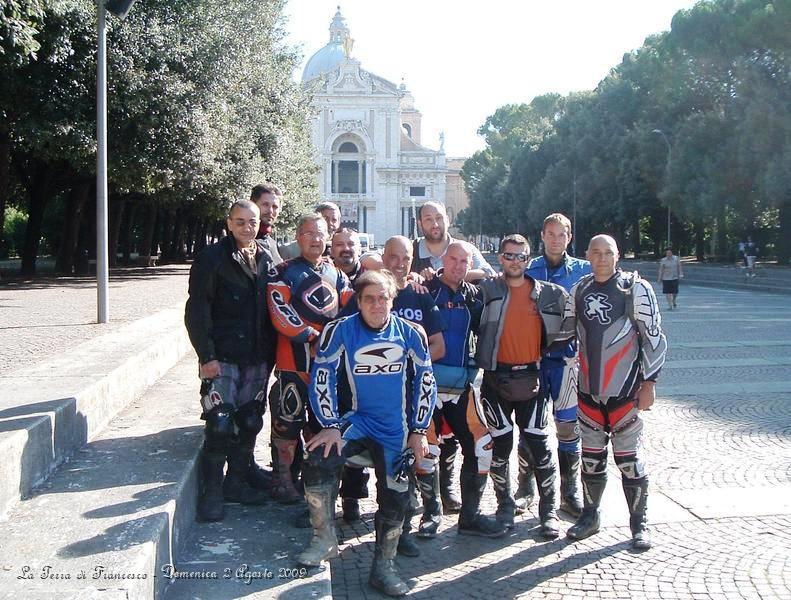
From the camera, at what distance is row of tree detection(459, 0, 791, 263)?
107 ft

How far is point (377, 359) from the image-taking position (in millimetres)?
4262

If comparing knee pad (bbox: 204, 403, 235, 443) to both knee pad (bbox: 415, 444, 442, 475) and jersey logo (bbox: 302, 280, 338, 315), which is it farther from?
knee pad (bbox: 415, 444, 442, 475)

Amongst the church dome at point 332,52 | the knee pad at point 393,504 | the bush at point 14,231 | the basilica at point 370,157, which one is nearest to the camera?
the knee pad at point 393,504

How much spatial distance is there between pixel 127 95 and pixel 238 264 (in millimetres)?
13159

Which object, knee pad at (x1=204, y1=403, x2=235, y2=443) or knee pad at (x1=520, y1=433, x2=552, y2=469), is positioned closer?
knee pad at (x1=204, y1=403, x2=235, y2=443)

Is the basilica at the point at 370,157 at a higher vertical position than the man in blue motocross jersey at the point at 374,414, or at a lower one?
higher

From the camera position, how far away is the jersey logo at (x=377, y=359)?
14.0ft

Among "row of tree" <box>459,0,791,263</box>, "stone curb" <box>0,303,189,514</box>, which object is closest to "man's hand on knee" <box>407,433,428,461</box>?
"stone curb" <box>0,303,189,514</box>

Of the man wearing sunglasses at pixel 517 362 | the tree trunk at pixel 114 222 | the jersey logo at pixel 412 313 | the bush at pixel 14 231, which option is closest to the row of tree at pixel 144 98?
the tree trunk at pixel 114 222

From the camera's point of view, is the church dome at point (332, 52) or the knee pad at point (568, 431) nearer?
the knee pad at point (568, 431)

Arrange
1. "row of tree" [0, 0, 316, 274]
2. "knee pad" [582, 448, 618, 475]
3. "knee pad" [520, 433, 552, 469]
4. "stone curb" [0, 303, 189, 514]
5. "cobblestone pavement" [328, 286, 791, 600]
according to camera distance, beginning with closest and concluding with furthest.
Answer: "stone curb" [0, 303, 189, 514] → "cobblestone pavement" [328, 286, 791, 600] → "knee pad" [582, 448, 618, 475] → "knee pad" [520, 433, 552, 469] → "row of tree" [0, 0, 316, 274]

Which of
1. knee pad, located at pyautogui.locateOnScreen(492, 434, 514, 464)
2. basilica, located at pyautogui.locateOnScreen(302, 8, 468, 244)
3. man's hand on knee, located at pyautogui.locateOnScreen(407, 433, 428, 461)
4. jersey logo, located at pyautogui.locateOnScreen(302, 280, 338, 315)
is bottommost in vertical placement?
knee pad, located at pyautogui.locateOnScreen(492, 434, 514, 464)

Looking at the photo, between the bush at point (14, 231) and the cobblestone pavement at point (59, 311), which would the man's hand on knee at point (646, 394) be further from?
the bush at point (14, 231)

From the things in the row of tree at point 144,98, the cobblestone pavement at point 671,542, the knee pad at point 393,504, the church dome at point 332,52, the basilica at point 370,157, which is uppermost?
the church dome at point 332,52
